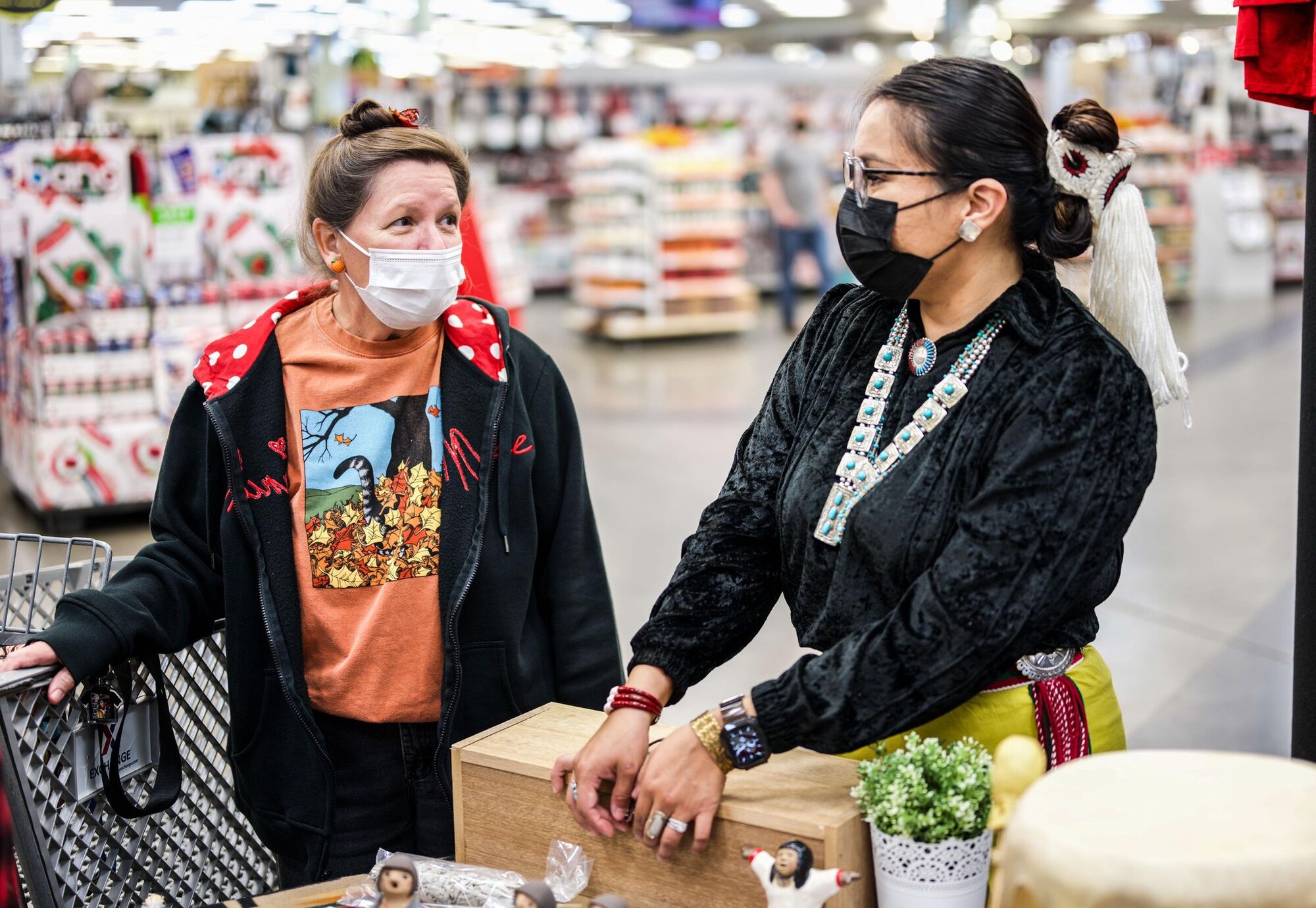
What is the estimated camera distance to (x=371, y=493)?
1987mm

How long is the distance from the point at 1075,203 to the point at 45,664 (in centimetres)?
145

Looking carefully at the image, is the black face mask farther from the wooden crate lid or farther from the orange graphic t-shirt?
the orange graphic t-shirt

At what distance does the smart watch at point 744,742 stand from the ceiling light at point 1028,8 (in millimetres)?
21754

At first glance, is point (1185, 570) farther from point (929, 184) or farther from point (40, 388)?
point (40, 388)

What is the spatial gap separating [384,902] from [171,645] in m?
0.71

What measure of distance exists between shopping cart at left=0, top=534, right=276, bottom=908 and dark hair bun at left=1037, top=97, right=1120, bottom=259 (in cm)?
136

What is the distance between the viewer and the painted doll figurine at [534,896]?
4.37ft

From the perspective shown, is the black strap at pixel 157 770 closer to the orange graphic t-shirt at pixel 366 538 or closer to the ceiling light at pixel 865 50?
the orange graphic t-shirt at pixel 366 538

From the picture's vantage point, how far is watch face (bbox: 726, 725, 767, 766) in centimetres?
148

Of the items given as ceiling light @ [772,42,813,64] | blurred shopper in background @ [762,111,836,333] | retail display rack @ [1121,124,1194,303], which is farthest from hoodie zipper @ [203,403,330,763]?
ceiling light @ [772,42,813,64]

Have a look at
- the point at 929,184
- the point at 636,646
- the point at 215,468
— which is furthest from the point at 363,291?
the point at 929,184

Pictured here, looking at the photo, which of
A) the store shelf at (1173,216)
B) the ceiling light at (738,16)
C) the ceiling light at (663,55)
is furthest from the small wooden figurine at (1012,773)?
the ceiling light at (663,55)

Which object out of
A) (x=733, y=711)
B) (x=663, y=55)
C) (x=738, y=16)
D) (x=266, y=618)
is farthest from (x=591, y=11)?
(x=733, y=711)

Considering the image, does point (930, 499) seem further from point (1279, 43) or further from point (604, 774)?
point (1279, 43)
